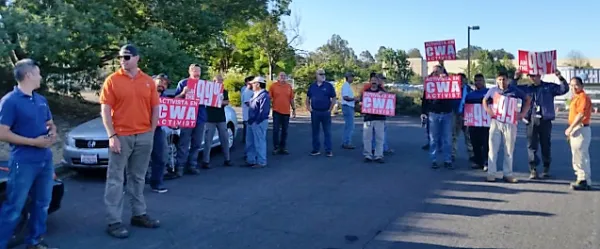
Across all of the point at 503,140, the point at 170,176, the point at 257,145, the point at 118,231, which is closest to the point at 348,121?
the point at 257,145

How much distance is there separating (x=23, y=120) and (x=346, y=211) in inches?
153

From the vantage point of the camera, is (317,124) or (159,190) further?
(317,124)

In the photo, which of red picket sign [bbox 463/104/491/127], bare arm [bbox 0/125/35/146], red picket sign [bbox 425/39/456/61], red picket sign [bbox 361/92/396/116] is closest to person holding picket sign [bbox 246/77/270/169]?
red picket sign [bbox 361/92/396/116]

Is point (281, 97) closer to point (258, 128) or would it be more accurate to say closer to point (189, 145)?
point (258, 128)

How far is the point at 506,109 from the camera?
9281 mm

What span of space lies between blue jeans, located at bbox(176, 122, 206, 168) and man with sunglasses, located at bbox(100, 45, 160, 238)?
343 centimetres

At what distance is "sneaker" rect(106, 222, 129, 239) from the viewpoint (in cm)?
625

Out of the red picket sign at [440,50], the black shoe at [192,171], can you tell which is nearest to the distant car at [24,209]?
the black shoe at [192,171]

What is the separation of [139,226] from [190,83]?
3.77 metres

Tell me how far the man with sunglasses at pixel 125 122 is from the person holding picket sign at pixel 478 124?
6.13 meters

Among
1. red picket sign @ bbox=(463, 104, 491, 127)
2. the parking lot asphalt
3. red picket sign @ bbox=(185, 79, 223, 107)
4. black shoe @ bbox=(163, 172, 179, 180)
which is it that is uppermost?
red picket sign @ bbox=(185, 79, 223, 107)

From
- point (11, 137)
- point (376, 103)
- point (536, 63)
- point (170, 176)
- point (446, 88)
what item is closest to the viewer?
point (11, 137)

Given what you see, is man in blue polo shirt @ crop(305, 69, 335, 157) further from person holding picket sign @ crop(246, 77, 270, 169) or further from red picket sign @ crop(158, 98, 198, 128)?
red picket sign @ crop(158, 98, 198, 128)

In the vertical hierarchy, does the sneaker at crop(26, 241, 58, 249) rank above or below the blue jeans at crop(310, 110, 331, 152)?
below
